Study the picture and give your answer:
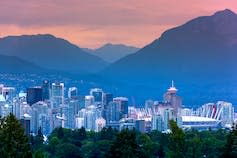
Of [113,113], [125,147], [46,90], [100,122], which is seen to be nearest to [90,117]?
[100,122]

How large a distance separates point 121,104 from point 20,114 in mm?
12965

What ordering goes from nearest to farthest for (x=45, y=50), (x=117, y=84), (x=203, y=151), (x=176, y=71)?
(x=203, y=151) < (x=117, y=84) < (x=176, y=71) < (x=45, y=50)

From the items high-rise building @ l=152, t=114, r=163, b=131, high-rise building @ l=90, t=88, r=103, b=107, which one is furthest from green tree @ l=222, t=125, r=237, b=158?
high-rise building @ l=90, t=88, r=103, b=107

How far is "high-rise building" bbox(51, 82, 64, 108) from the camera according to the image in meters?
60.2

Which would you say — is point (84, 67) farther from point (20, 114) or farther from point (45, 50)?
point (20, 114)

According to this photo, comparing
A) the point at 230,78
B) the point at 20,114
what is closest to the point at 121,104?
the point at 20,114

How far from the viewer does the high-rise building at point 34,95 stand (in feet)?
196

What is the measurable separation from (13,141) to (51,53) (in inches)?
3210

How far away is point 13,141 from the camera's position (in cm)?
1134

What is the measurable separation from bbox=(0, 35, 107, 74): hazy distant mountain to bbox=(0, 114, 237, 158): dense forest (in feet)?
214

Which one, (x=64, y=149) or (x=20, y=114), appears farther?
(x=20, y=114)

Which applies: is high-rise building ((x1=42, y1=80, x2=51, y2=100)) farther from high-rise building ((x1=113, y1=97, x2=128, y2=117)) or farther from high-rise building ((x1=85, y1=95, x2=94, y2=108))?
high-rise building ((x1=113, y1=97, x2=128, y2=117))

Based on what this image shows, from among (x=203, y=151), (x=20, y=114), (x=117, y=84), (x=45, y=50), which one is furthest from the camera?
(x=45, y=50)

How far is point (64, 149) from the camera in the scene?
18016mm
